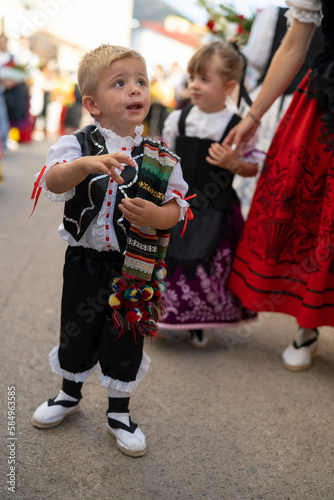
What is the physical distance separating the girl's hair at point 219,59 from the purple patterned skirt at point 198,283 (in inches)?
24.9

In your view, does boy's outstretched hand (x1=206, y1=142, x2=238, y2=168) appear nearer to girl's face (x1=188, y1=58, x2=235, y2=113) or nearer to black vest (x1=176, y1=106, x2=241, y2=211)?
black vest (x1=176, y1=106, x2=241, y2=211)

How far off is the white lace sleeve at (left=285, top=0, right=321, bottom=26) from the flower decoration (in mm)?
1754

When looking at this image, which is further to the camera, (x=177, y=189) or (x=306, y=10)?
(x=306, y=10)

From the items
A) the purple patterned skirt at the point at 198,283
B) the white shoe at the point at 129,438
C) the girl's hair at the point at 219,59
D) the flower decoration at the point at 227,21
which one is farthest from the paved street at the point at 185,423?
the flower decoration at the point at 227,21

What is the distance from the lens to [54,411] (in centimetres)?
169

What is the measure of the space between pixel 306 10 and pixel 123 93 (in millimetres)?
1088

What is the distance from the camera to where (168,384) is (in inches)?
80.8

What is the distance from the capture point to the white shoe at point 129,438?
160 centimetres

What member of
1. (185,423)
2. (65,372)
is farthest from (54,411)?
(185,423)

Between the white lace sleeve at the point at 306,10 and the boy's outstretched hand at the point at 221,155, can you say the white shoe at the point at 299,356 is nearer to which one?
the boy's outstretched hand at the point at 221,155

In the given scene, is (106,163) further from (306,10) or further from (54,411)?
(306,10)

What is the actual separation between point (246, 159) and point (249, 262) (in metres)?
0.48

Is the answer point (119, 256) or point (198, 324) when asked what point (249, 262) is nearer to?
point (198, 324)

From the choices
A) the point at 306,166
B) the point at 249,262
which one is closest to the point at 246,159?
the point at 306,166
